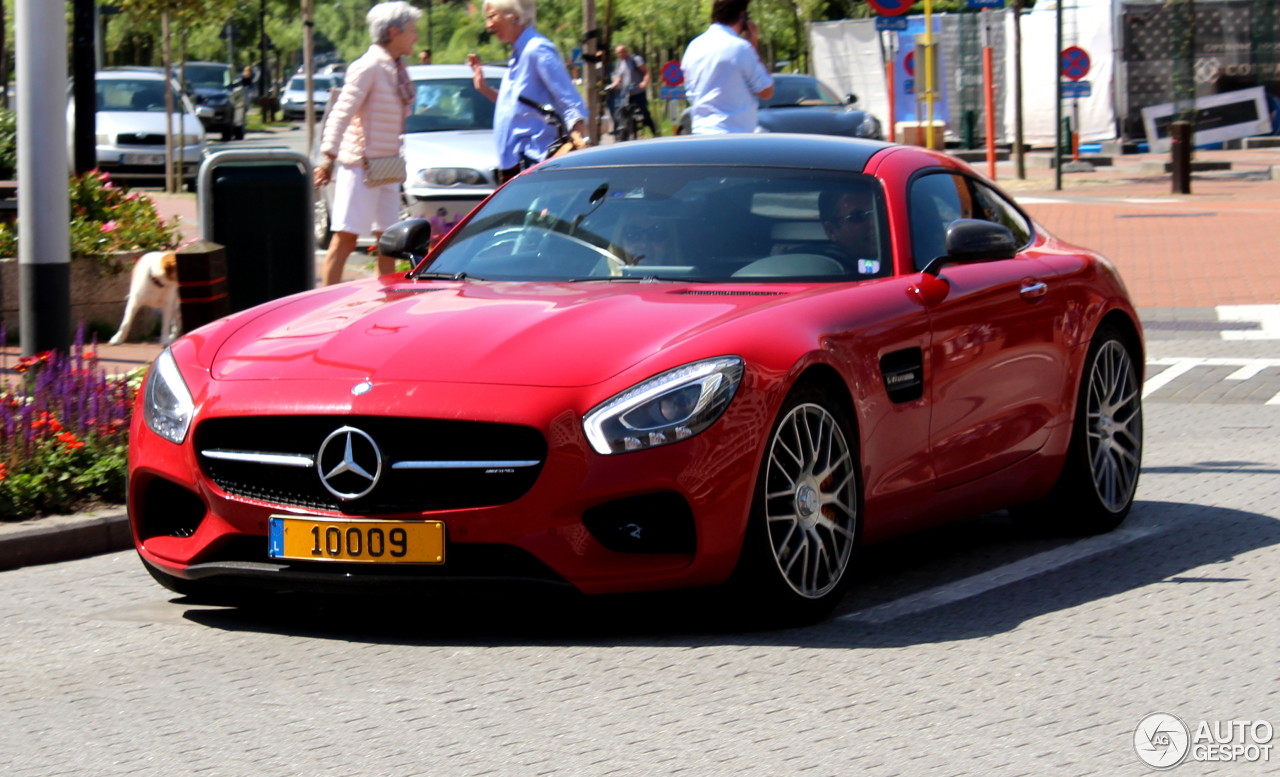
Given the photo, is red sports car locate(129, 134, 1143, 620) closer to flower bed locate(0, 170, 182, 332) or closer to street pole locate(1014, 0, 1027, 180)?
flower bed locate(0, 170, 182, 332)

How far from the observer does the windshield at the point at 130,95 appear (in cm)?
2956

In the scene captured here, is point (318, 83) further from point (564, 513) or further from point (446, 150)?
point (564, 513)

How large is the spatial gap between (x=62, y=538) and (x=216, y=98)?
133ft

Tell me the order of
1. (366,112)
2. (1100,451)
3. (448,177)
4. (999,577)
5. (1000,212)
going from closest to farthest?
(999,577) → (1100,451) → (1000,212) → (366,112) → (448,177)

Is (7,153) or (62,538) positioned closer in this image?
(62,538)

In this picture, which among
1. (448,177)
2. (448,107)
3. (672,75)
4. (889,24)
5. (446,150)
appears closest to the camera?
(448,177)

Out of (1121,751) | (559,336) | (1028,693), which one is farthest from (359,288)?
(1121,751)

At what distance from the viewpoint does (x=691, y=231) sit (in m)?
6.28

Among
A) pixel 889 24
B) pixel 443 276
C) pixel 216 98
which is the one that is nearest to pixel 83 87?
pixel 443 276

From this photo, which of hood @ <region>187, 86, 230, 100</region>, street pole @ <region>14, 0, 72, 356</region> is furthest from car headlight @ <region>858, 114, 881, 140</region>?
hood @ <region>187, 86, 230, 100</region>

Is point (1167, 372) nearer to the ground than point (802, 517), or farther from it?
nearer to the ground

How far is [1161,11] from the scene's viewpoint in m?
37.1

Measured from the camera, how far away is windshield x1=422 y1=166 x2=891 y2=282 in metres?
6.17

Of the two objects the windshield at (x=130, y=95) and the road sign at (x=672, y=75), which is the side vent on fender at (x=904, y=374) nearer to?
the windshield at (x=130, y=95)
